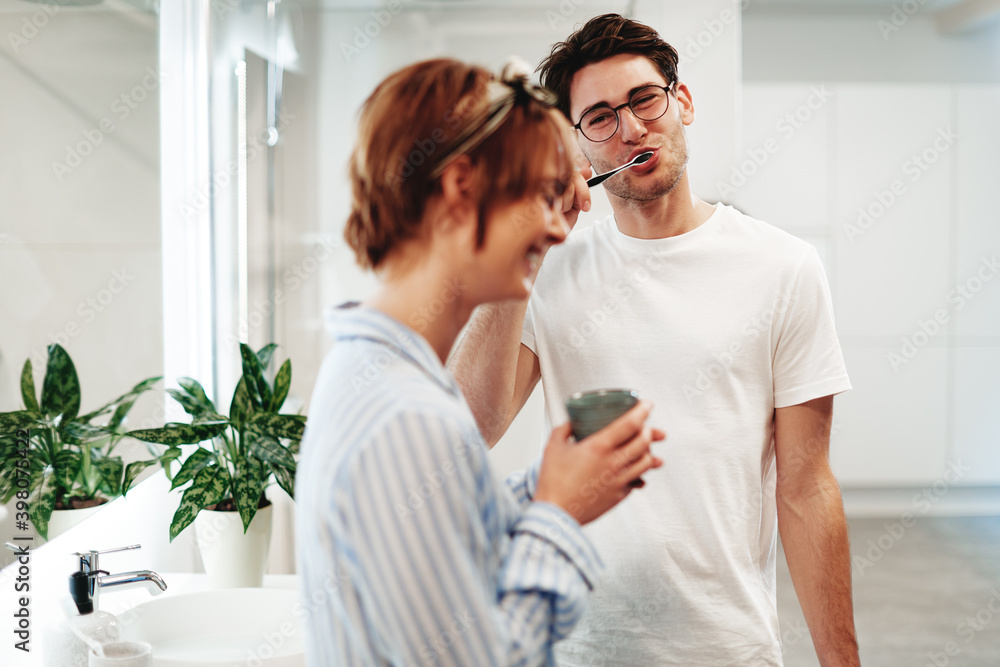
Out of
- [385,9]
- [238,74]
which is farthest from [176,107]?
[385,9]

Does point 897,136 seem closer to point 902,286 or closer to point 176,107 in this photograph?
point 902,286

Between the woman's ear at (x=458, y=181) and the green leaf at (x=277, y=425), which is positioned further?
the green leaf at (x=277, y=425)

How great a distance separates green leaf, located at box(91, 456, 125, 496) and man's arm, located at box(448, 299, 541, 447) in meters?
0.59

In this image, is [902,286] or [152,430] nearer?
[152,430]

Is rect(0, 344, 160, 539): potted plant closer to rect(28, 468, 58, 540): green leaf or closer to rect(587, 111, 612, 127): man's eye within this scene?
rect(28, 468, 58, 540): green leaf

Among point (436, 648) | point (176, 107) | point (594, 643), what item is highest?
point (176, 107)

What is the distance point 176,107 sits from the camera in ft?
6.07

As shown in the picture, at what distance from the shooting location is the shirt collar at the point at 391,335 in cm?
59

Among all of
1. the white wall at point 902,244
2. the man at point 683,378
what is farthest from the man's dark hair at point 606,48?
the white wall at point 902,244

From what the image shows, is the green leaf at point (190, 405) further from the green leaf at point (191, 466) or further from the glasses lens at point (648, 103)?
the glasses lens at point (648, 103)

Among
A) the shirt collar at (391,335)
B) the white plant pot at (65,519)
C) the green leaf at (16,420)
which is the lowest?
the white plant pot at (65,519)

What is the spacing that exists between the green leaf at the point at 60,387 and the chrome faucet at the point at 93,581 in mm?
239

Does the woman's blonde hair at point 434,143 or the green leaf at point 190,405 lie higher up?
the woman's blonde hair at point 434,143

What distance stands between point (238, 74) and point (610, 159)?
141cm
